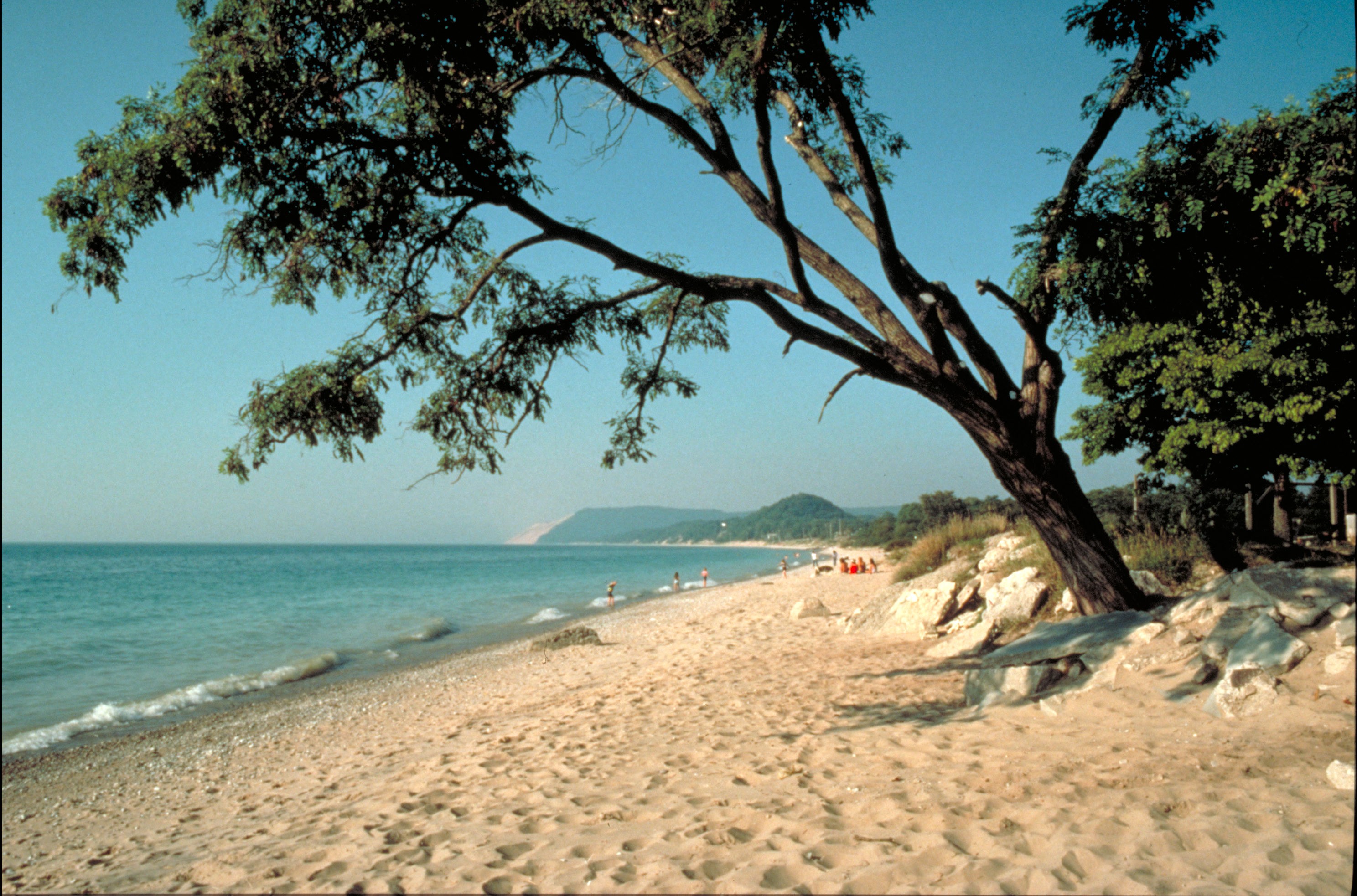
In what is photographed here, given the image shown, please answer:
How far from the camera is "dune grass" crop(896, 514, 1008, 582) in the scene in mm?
18094

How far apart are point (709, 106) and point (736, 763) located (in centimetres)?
622

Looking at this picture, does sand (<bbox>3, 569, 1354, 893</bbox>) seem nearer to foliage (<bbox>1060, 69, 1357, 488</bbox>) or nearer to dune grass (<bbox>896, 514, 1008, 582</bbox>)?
foliage (<bbox>1060, 69, 1357, 488</bbox>)

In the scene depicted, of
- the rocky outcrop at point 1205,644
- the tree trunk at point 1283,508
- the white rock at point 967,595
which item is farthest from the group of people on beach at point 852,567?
the tree trunk at point 1283,508

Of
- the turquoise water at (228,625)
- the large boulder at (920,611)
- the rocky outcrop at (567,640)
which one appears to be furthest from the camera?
the rocky outcrop at (567,640)

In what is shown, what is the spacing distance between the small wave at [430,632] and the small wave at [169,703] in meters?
4.21

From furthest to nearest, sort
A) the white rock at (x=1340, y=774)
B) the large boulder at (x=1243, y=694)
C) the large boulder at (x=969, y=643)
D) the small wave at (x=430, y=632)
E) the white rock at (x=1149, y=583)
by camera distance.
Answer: the small wave at (x=430, y=632) < the large boulder at (x=969, y=643) < the white rock at (x=1149, y=583) < the large boulder at (x=1243, y=694) < the white rock at (x=1340, y=774)

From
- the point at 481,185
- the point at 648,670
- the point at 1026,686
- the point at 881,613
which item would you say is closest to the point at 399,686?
the point at 648,670

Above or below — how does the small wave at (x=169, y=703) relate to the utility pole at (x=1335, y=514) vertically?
below

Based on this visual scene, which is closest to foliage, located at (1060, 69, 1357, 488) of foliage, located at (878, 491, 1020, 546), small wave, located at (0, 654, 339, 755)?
foliage, located at (878, 491, 1020, 546)

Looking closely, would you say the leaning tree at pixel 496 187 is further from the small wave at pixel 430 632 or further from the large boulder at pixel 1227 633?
the small wave at pixel 430 632

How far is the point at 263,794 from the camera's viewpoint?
7.67 metres

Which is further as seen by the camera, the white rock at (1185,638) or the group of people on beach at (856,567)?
the group of people on beach at (856,567)

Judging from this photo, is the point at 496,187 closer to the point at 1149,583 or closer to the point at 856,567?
the point at 1149,583

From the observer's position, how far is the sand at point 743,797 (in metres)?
3.50
